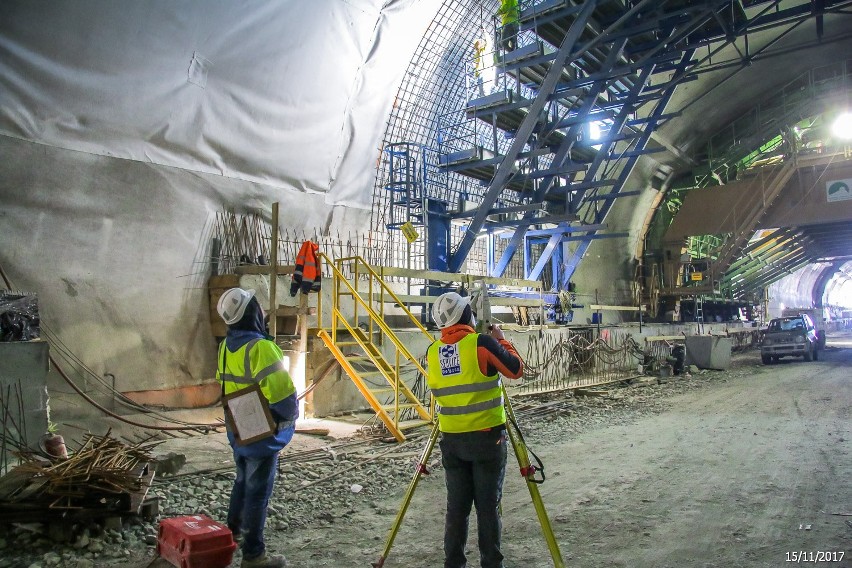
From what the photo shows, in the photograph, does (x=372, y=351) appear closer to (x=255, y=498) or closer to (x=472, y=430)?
(x=255, y=498)

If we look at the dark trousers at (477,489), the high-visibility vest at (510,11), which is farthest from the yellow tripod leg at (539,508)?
the high-visibility vest at (510,11)

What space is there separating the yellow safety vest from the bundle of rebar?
1.50 meters

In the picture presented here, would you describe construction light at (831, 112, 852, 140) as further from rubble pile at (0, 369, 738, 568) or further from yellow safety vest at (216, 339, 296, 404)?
yellow safety vest at (216, 339, 296, 404)

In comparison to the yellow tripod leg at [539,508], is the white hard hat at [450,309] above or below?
above

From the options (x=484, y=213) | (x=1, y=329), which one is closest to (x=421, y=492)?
(x=1, y=329)

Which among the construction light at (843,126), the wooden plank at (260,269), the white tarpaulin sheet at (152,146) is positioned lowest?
the wooden plank at (260,269)

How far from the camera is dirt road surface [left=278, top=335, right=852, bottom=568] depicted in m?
4.41

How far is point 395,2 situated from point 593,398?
368 inches

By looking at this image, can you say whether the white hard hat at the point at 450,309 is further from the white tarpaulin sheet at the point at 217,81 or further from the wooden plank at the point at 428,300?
the white tarpaulin sheet at the point at 217,81

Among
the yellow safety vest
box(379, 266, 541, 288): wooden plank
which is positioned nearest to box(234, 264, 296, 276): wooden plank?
box(379, 266, 541, 288): wooden plank

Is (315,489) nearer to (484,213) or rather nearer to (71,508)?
(71,508)

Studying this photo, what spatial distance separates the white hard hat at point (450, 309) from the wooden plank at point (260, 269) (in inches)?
221

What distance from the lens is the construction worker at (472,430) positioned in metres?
3.80
